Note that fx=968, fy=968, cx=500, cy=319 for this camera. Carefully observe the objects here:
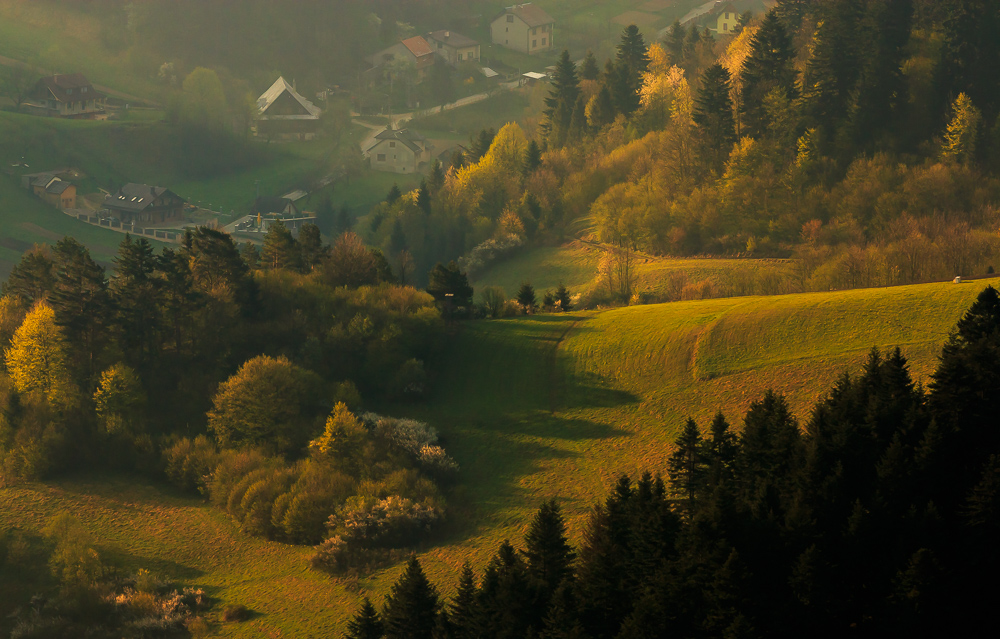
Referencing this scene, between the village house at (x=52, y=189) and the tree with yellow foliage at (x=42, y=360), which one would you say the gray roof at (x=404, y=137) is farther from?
the tree with yellow foliage at (x=42, y=360)

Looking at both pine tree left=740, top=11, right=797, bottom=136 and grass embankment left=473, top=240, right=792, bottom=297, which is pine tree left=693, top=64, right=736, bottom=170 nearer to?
pine tree left=740, top=11, right=797, bottom=136

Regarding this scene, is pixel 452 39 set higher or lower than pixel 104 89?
higher

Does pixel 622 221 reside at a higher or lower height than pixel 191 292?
higher

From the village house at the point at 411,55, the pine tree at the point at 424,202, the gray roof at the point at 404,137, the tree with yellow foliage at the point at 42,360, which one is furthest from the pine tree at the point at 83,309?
the village house at the point at 411,55

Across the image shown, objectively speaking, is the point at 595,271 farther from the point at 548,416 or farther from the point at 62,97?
the point at 62,97

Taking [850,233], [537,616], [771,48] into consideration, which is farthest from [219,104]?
[537,616]

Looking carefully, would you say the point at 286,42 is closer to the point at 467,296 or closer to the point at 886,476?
the point at 467,296

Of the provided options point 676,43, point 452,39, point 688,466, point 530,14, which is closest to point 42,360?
point 688,466
